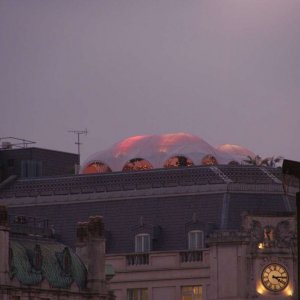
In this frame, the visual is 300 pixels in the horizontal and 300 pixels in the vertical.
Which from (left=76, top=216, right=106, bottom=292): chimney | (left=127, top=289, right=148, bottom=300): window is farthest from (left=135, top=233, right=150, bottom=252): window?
(left=76, top=216, right=106, bottom=292): chimney

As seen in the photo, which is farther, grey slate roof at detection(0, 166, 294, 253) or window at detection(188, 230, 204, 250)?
grey slate roof at detection(0, 166, 294, 253)

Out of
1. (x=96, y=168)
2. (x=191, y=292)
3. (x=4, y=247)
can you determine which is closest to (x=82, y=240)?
(x=4, y=247)

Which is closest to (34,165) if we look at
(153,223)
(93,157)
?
(93,157)

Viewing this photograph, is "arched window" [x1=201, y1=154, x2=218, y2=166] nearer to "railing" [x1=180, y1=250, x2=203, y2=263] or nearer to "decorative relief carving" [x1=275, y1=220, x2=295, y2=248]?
"railing" [x1=180, y1=250, x2=203, y2=263]

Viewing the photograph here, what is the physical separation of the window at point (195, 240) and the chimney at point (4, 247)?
32620 millimetres

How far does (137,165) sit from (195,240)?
51.9ft

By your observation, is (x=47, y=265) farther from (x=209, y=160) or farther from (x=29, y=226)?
(x=209, y=160)

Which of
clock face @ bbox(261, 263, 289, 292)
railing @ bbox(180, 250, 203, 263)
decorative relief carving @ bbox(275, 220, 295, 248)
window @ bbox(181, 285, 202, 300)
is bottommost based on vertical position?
window @ bbox(181, 285, 202, 300)

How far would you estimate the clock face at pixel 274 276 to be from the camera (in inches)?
6152

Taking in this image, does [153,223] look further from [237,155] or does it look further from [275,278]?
[237,155]

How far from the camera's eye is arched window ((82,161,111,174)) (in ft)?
575

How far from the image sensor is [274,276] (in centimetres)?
15662

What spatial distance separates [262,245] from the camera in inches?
6196

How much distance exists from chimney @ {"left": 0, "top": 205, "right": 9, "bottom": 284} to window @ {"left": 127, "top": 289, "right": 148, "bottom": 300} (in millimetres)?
Result: 29733
